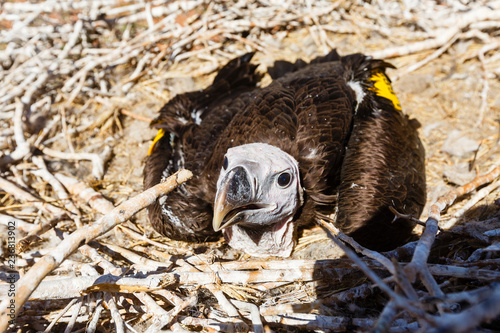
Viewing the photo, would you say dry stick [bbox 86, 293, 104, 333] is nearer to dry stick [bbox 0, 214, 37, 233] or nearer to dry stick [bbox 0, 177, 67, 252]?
dry stick [bbox 0, 177, 67, 252]

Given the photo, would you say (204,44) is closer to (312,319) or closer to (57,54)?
(57,54)

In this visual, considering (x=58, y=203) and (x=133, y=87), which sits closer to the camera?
(x=58, y=203)

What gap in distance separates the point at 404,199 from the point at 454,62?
272 centimetres

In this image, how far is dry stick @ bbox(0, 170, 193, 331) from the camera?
204 centimetres

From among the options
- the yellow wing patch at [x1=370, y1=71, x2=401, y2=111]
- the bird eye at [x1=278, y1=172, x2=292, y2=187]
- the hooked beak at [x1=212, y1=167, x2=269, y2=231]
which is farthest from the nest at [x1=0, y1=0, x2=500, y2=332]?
the yellow wing patch at [x1=370, y1=71, x2=401, y2=111]

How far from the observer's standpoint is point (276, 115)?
10.5 feet

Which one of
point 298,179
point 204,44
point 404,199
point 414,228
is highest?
point 204,44

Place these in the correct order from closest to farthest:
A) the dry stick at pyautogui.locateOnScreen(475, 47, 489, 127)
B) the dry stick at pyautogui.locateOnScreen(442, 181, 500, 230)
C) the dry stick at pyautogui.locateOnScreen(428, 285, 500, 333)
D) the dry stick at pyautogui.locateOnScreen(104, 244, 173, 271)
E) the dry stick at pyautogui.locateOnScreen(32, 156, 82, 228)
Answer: the dry stick at pyautogui.locateOnScreen(428, 285, 500, 333), the dry stick at pyautogui.locateOnScreen(104, 244, 173, 271), the dry stick at pyautogui.locateOnScreen(442, 181, 500, 230), the dry stick at pyautogui.locateOnScreen(32, 156, 82, 228), the dry stick at pyautogui.locateOnScreen(475, 47, 489, 127)

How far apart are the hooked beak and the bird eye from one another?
261 mm

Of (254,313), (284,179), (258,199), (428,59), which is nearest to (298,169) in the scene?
(284,179)

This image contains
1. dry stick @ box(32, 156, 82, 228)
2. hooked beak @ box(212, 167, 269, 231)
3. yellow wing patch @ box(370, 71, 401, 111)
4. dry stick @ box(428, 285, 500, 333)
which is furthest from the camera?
dry stick @ box(32, 156, 82, 228)

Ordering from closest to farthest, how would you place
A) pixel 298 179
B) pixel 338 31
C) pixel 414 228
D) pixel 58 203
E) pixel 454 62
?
pixel 298 179
pixel 414 228
pixel 58 203
pixel 454 62
pixel 338 31

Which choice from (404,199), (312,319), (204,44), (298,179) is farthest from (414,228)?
(204,44)

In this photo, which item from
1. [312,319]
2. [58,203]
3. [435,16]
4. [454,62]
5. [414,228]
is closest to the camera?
[312,319]
